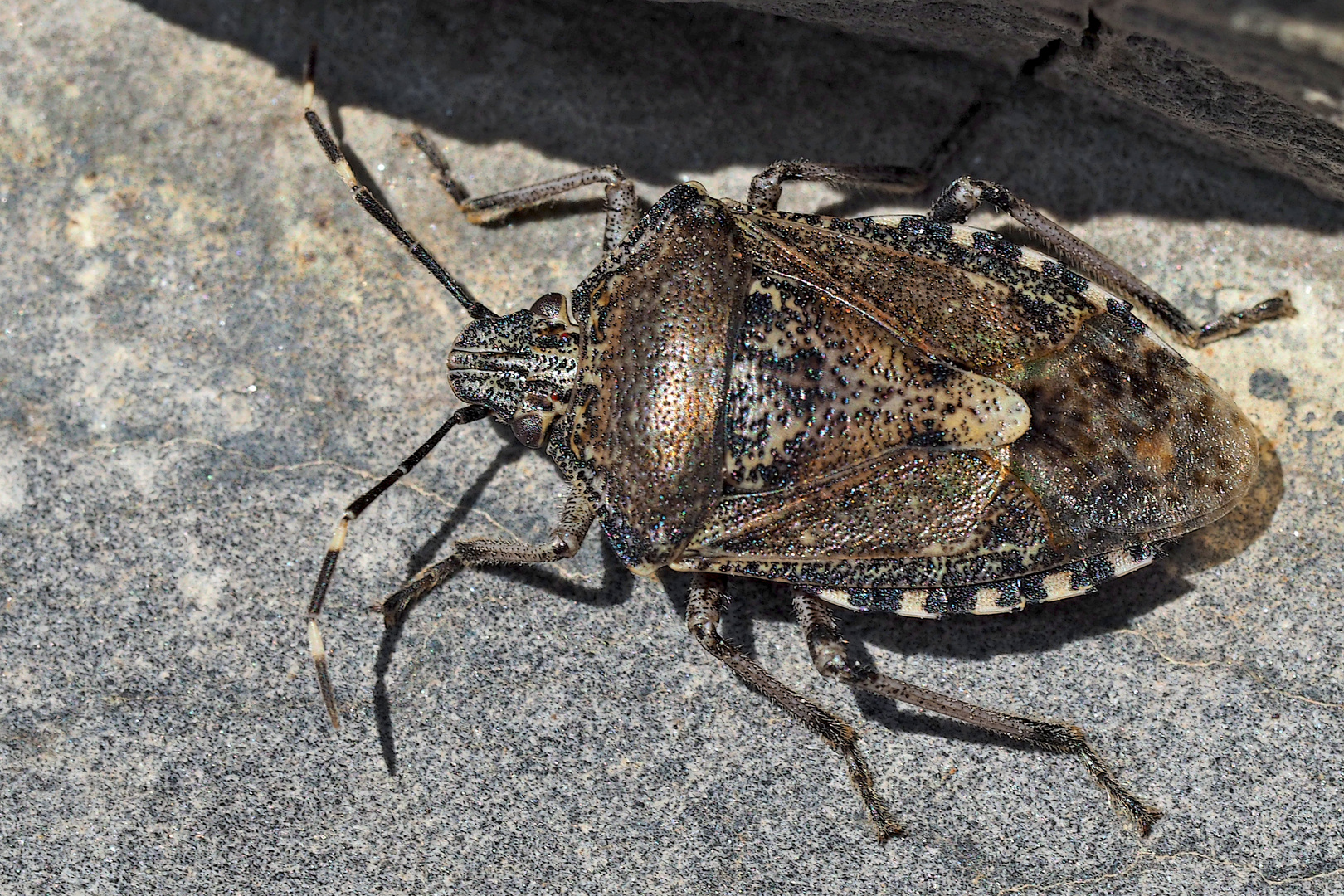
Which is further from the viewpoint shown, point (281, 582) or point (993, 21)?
point (281, 582)

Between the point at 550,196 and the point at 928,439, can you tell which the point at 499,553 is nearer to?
the point at 550,196

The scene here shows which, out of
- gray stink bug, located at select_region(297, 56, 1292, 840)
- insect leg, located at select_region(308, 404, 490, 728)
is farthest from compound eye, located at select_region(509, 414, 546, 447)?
insect leg, located at select_region(308, 404, 490, 728)

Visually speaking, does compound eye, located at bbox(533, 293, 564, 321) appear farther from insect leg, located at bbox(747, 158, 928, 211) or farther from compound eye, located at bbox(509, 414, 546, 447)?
insect leg, located at bbox(747, 158, 928, 211)

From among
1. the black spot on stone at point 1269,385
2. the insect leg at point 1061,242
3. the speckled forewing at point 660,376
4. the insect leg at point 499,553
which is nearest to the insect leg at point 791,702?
the speckled forewing at point 660,376

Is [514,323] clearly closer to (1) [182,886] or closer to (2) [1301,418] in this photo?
(1) [182,886]

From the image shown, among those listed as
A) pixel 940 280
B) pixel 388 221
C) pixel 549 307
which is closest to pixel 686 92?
pixel 549 307

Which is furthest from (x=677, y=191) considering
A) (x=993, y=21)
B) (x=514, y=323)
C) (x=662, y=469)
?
(x=993, y=21)

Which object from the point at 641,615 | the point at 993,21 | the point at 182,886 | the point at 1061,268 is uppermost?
the point at 993,21
